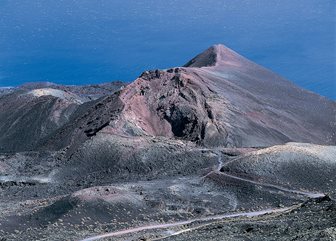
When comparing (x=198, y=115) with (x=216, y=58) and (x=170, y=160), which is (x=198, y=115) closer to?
(x=170, y=160)

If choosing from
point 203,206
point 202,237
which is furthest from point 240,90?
point 202,237

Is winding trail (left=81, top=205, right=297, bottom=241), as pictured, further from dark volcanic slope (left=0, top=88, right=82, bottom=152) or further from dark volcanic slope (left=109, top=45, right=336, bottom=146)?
dark volcanic slope (left=0, top=88, right=82, bottom=152)

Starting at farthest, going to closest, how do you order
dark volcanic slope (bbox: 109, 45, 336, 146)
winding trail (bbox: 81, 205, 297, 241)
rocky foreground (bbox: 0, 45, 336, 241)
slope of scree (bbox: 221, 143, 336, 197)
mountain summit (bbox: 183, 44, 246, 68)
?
mountain summit (bbox: 183, 44, 246, 68), dark volcanic slope (bbox: 109, 45, 336, 146), slope of scree (bbox: 221, 143, 336, 197), rocky foreground (bbox: 0, 45, 336, 241), winding trail (bbox: 81, 205, 297, 241)

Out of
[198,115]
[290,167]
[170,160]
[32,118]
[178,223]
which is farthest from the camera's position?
[32,118]

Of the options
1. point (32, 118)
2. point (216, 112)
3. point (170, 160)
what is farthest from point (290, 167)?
point (32, 118)

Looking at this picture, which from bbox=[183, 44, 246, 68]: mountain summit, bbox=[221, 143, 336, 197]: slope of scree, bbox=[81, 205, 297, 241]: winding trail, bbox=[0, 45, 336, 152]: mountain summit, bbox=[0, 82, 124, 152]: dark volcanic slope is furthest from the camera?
bbox=[183, 44, 246, 68]: mountain summit

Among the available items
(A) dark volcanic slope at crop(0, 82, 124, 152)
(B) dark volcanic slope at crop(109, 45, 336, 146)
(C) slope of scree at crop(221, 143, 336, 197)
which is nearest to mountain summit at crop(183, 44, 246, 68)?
(B) dark volcanic slope at crop(109, 45, 336, 146)

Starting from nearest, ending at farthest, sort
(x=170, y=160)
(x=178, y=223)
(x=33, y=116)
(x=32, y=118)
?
(x=178, y=223), (x=170, y=160), (x=32, y=118), (x=33, y=116)

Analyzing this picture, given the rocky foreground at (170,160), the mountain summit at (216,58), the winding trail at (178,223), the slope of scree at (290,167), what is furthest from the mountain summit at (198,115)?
→ the winding trail at (178,223)

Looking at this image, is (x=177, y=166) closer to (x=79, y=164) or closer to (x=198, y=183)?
(x=198, y=183)
